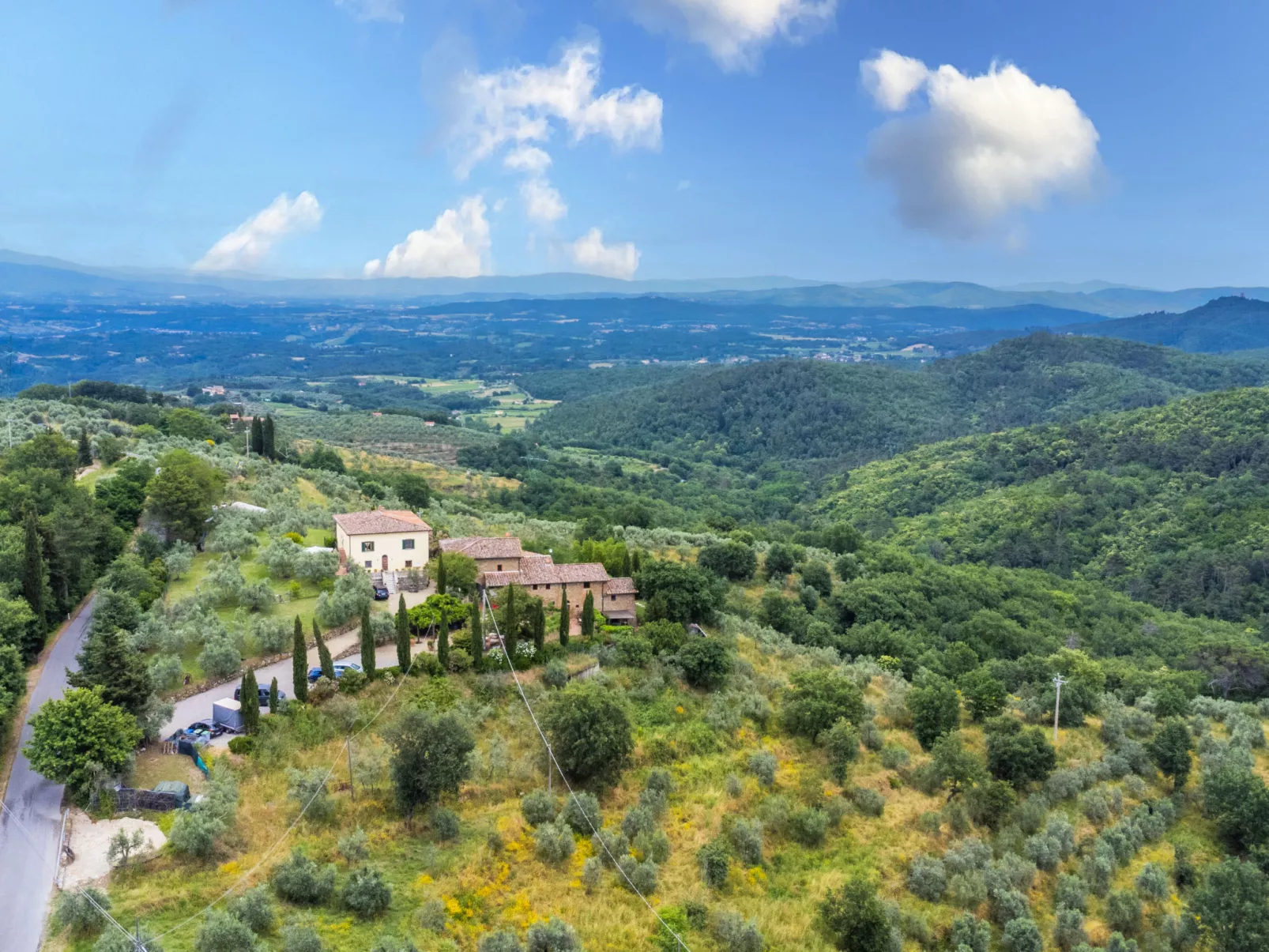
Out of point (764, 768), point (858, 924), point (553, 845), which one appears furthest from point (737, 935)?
point (764, 768)

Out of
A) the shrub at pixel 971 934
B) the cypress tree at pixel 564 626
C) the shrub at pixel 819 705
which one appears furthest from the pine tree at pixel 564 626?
the shrub at pixel 971 934

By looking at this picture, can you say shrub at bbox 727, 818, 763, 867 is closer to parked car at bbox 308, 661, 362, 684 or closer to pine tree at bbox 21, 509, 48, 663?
parked car at bbox 308, 661, 362, 684


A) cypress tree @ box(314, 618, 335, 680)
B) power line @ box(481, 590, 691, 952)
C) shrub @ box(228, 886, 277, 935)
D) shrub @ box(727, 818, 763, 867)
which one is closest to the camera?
shrub @ box(228, 886, 277, 935)

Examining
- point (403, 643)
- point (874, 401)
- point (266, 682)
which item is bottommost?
point (874, 401)

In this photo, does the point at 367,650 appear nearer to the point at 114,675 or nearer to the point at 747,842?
the point at 114,675

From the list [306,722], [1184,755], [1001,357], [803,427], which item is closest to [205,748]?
[306,722]

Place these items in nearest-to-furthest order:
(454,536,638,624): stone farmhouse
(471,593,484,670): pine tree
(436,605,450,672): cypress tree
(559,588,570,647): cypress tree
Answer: (436,605,450,672): cypress tree < (471,593,484,670): pine tree < (559,588,570,647): cypress tree < (454,536,638,624): stone farmhouse

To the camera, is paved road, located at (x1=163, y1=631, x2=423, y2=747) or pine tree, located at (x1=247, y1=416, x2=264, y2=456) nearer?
paved road, located at (x1=163, y1=631, x2=423, y2=747)

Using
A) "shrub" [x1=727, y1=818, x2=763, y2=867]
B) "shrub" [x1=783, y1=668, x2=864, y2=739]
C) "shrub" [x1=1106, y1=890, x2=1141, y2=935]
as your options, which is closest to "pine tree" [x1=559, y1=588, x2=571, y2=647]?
"shrub" [x1=783, y1=668, x2=864, y2=739]
